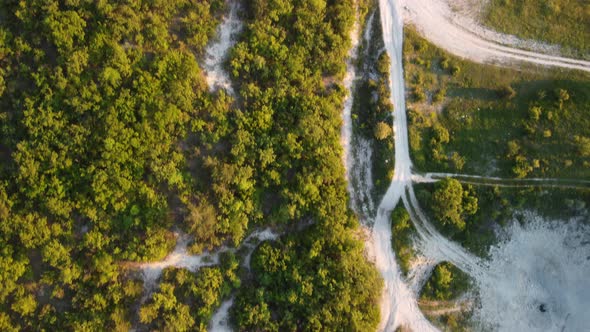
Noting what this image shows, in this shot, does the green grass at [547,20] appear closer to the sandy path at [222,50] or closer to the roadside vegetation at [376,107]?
the roadside vegetation at [376,107]

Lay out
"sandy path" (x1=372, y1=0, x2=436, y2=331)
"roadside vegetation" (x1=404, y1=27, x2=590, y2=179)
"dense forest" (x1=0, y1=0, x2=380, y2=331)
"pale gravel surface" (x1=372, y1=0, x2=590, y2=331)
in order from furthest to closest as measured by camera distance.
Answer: "pale gravel surface" (x1=372, y1=0, x2=590, y2=331)
"sandy path" (x1=372, y1=0, x2=436, y2=331)
"roadside vegetation" (x1=404, y1=27, x2=590, y2=179)
"dense forest" (x1=0, y1=0, x2=380, y2=331)

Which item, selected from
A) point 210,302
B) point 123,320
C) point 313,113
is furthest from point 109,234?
point 313,113

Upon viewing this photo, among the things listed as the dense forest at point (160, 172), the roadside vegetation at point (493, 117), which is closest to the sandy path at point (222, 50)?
the dense forest at point (160, 172)

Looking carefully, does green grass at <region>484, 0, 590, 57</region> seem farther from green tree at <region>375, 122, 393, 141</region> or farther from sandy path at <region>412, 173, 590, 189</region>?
green tree at <region>375, 122, 393, 141</region>

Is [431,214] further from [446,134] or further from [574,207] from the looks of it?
[574,207]

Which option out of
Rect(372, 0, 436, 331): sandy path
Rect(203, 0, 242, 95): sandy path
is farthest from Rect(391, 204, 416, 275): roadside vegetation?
Rect(203, 0, 242, 95): sandy path

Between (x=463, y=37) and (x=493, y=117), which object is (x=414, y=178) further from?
(x=463, y=37)
